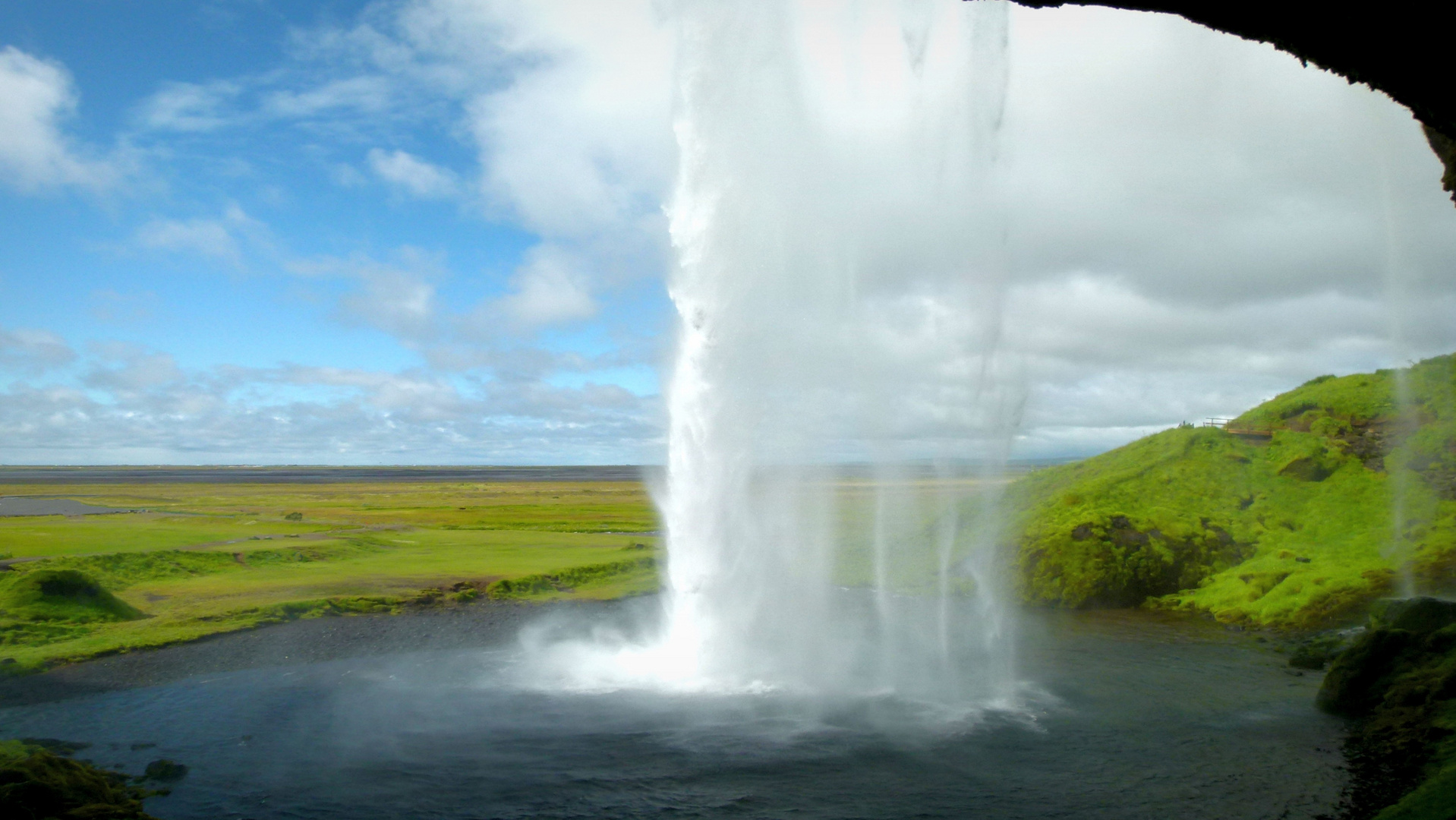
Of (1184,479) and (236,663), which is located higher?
(1184,479)

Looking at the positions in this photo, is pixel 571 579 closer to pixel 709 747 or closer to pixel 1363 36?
pixel 709 747

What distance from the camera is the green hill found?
106 feet

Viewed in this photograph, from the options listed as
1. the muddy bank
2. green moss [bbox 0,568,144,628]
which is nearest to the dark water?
green moss [bbox 0,568,144,628]

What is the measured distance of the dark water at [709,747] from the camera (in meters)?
15.8

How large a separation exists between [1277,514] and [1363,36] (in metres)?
36.8

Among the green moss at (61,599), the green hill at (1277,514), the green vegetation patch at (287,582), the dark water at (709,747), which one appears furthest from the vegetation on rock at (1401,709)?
the green moss at (61,599)

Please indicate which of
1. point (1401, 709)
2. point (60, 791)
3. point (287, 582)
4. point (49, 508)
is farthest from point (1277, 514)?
point (49, 508)

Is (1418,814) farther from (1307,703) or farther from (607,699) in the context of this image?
(607,699)

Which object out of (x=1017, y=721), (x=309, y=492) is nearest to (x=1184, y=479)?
(x=1017, y=721)

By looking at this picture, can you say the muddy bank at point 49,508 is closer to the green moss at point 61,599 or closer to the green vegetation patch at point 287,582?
the green vegetation patch at point 287,582

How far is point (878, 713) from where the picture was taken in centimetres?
2116

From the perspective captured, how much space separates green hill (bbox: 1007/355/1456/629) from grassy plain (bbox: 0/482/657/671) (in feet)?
73.3

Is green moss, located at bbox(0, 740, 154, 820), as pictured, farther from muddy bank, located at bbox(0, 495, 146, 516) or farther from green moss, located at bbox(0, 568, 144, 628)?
muddy bank, located at bbox(0, 495, 146, 516)

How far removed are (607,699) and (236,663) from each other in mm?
13498
